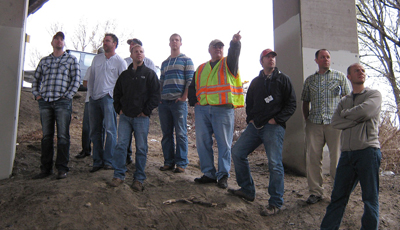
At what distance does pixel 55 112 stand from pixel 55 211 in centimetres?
163

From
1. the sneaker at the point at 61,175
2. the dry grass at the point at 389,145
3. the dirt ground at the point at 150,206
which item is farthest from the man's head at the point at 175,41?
the dry grass at the point at 389,145

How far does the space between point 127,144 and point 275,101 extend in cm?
199

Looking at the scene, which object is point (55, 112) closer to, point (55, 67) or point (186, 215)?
point (55, 67)

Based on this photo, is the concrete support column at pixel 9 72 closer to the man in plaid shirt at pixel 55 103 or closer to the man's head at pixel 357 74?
the man in plaid shirt at pixel 55 103

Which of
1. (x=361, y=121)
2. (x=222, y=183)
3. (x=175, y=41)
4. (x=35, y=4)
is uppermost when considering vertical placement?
(x=35, y=4)

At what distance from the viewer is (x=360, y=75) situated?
3.03 metres

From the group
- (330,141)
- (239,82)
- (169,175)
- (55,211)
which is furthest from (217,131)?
(55,211)

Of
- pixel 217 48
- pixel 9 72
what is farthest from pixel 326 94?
pixel 9 72

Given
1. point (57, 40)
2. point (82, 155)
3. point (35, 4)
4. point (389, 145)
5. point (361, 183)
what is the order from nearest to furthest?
point (361, 183) < point (57, 40) < point (82, 155) < point (389, 145) < point (35, 4)

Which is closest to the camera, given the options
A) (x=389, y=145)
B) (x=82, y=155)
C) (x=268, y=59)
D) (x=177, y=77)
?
(x=268, y=59)

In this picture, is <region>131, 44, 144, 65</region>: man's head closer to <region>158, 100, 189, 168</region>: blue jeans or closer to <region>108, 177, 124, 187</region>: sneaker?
<region>158, 100, 189, 168</region>: blue jeans

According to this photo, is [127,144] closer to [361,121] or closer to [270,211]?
[270,211]

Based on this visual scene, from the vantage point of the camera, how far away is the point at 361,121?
2893mm

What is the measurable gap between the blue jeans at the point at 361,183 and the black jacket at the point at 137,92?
236 cm
